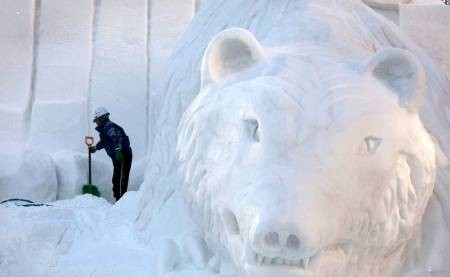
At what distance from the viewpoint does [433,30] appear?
3.27 m

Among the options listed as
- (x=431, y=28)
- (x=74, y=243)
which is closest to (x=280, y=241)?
(x=74, y=243)

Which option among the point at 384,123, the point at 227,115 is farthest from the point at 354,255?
the point at 227,115

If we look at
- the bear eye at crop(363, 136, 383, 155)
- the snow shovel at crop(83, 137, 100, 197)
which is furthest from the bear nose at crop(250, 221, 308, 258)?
the snow shovel at crop(83, 137, 100, 197)

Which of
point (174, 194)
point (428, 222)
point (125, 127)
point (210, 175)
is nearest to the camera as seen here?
point (210, 175)

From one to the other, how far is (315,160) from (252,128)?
17 cm

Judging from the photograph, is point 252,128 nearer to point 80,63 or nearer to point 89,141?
point 89,141

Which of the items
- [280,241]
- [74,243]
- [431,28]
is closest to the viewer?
[280,241]

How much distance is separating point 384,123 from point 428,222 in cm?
45

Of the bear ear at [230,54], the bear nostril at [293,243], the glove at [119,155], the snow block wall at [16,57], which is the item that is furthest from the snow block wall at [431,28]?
the snow block wall at [16,57]

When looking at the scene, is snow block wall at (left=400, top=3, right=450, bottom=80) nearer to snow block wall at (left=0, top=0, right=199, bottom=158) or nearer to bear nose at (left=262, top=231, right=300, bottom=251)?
bear nose at (left=262, top=231, right=300, bottom=251)

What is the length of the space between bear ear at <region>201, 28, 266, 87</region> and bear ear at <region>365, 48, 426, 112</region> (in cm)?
28

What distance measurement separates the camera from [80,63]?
5.34 metres

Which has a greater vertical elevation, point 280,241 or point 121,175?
point 280,241

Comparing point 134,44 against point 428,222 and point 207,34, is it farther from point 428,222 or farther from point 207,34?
point 428,222
